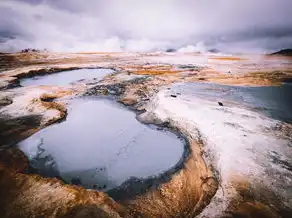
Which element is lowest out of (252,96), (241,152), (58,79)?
(58,79)

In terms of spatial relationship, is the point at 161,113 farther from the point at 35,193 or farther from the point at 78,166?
the point at 35,193

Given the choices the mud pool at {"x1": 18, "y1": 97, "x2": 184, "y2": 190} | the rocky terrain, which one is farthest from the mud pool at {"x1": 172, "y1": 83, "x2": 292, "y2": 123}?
the mud pool at {"x1": 18, "y1": 97, "x2": 184, "y2": 190}

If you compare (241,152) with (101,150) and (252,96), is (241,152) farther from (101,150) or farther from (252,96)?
(252,96)

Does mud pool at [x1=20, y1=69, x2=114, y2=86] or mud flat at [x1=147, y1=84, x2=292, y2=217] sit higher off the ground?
mud flat at [x1=147, y1=84, x2=292, y2=217]

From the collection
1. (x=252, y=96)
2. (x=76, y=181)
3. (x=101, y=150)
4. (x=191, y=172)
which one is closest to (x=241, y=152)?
(x=191, y=172)

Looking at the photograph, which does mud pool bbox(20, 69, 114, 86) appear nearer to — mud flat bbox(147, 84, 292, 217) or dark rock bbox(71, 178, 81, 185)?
mud flat bbox(147, 84, 292, 217)

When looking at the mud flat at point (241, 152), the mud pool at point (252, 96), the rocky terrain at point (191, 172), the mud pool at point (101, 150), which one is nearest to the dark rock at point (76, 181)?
the mud pool at point (101, 150)

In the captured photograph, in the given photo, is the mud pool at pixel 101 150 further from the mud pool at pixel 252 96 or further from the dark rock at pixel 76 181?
the mud pool at pixel 252 96
